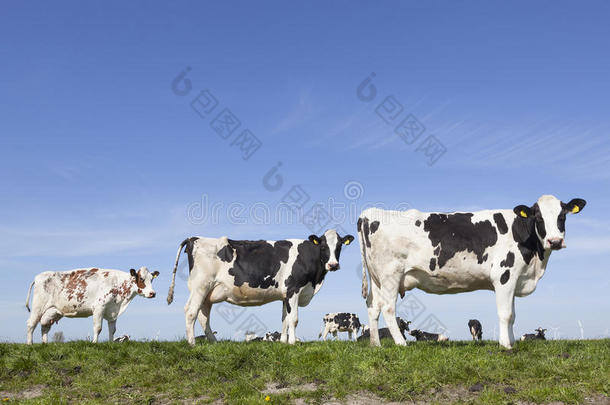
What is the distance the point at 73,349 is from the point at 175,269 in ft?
12.3

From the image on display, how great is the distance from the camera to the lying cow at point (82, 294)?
1983 centimetres

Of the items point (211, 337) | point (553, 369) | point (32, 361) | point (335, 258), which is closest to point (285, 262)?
point (335, 258)

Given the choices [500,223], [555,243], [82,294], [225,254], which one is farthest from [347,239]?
[82,294]

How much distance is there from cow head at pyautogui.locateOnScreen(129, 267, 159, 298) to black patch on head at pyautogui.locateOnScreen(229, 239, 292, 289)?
20.5ft

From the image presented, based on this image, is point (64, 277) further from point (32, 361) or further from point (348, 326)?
point (348, 326)

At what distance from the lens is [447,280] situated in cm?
1280

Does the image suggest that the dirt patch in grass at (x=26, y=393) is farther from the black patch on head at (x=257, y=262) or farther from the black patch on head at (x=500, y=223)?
the black patch on head at (x=500, y=223)

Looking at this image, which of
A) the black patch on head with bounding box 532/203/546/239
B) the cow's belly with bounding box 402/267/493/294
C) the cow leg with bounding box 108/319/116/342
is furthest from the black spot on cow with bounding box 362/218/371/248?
the cow leg with bounding box 108/319/116/342

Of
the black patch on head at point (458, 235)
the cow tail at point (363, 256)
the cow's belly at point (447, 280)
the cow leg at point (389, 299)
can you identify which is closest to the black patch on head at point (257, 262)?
the cow tail at point (363, 256)

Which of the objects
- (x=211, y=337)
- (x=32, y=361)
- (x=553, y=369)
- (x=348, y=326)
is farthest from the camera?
(x=348, y=326)

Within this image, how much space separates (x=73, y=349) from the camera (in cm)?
1312

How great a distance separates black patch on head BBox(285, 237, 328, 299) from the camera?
1570 centimetres

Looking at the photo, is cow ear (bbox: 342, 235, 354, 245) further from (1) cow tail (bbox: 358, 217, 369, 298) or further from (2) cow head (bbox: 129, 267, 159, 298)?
(2) cow head (bbox: 129, 267, 159, 298)

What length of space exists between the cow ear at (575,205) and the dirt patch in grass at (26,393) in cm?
1256
